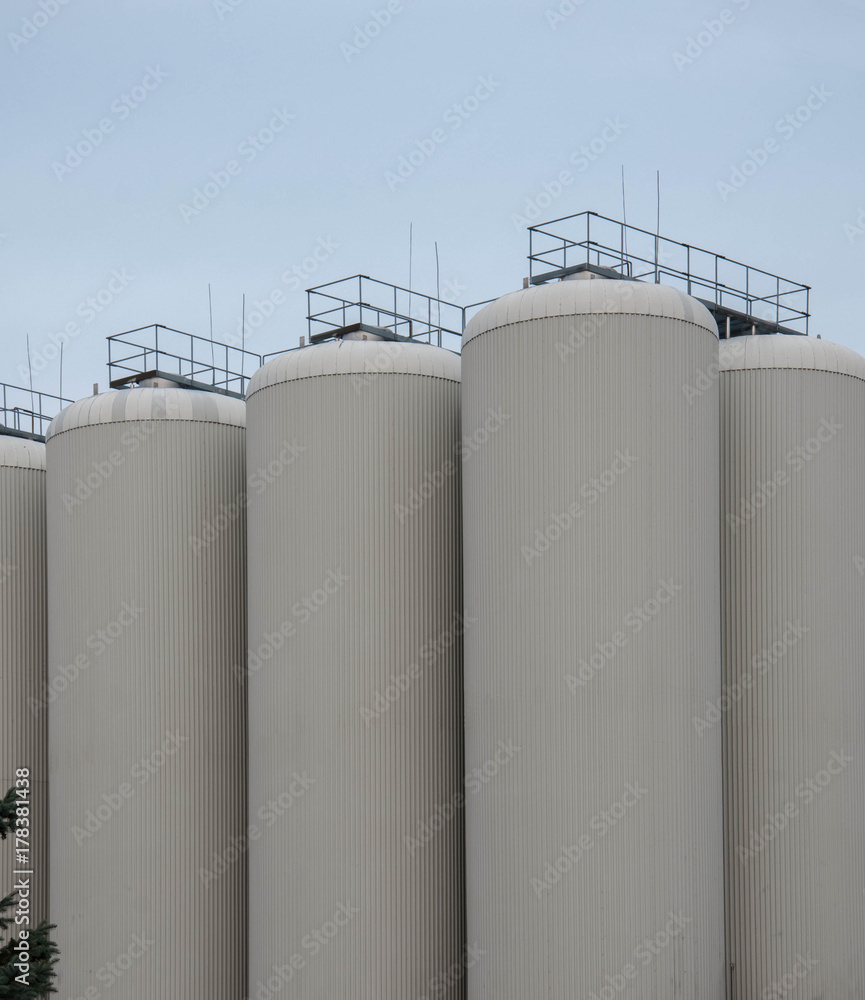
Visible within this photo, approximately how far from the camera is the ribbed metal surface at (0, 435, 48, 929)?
37.5 meters

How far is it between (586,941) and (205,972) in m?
11.7

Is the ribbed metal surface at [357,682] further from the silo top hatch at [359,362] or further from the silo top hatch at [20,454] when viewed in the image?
the silo top hatch at [20,454]

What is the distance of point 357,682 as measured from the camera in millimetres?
30344

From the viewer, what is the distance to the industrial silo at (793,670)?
95.7 feet

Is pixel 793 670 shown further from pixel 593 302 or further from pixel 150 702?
pixel 150 702

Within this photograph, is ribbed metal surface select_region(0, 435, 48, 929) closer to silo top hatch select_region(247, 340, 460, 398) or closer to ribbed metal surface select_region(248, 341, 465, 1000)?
ribbed metal surface select_region(248, 341, 465, 1000)

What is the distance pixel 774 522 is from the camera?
30094mm

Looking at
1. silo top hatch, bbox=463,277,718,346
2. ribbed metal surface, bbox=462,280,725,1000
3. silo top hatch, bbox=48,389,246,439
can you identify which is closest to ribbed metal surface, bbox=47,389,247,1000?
silo top hatch, bbox=48,389,246,439

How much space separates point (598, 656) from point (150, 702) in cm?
1290

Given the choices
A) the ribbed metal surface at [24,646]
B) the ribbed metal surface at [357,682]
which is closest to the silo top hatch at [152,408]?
the ribbed metal surface at [357,682]

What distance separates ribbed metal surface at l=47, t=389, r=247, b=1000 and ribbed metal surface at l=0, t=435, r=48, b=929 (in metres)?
2.54

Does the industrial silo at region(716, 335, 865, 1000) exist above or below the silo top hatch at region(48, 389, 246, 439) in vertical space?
below

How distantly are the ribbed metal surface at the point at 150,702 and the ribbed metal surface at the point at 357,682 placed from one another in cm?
263

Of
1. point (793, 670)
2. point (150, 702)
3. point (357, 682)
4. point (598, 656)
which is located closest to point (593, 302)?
point (598, 656)
